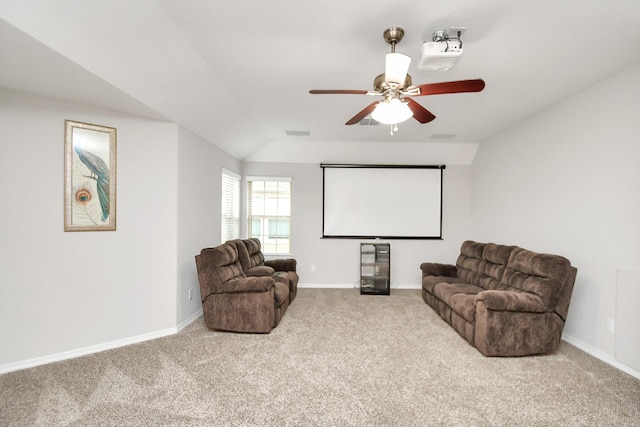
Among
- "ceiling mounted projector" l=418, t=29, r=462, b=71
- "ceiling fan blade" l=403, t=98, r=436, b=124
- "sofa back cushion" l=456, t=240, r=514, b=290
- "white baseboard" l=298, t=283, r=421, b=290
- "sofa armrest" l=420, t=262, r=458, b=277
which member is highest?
"ceiling mounted projector" l=418, t=29, r=462, b=71

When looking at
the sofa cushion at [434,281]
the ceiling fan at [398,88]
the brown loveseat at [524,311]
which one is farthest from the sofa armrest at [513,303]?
the ceiling fan at [398,88]

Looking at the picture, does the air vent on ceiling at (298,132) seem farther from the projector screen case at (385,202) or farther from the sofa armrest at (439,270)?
the sofa armrest at (439,270)

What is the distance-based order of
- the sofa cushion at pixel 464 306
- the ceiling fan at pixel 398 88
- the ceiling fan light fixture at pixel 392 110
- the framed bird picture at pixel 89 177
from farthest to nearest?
1. the sofa cushion at pixel 464 306
2. the framed bird picture at pixel 89 177
3. the ceiling fan light fixture at pixel 392 110
4. the ceiling fan at pixel 398 88

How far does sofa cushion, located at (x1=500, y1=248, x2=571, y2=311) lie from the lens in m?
3.07

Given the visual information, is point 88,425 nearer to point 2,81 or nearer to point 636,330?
point 2,81

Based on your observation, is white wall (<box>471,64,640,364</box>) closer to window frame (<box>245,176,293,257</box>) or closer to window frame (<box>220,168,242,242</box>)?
window frame (<box>245,176,293,257</box>)

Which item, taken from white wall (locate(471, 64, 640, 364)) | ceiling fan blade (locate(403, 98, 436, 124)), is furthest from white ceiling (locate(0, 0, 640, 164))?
ceiling fan blade (locate(403, 98, 436, 124))

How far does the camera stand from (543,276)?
10.4 feet

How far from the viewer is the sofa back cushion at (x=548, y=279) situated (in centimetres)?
307

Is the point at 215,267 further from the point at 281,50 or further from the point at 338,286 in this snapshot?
the point at 338,286

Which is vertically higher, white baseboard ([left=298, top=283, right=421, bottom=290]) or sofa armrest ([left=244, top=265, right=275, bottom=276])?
sofa armrest ([left=244, top=265, right=275, bottom=276])

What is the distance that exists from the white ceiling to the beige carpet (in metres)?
2.43

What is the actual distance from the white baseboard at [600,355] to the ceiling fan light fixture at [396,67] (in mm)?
3239

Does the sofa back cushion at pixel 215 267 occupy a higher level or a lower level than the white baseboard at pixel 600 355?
higher
